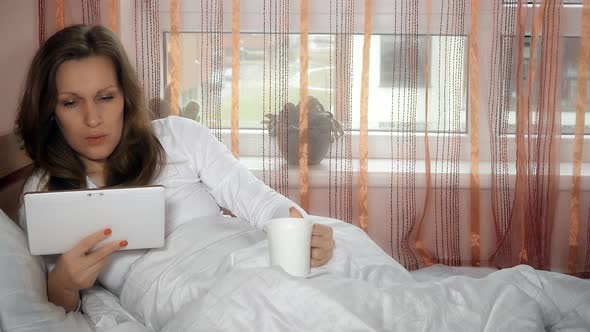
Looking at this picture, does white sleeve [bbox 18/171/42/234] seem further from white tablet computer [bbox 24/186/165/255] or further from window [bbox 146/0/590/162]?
window [bbox 146/0/590/162]

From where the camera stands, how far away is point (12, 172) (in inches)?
53.5

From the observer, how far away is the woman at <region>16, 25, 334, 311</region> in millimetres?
1327

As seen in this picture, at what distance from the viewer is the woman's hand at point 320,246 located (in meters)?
1.17

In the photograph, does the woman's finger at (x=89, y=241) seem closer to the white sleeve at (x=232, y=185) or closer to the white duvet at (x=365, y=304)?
the white duvet at (x=365, y=304)

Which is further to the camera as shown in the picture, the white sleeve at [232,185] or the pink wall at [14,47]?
the pink wall at [14,47]

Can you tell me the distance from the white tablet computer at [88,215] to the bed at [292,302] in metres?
0.05

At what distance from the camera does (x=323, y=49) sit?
2.47 metres

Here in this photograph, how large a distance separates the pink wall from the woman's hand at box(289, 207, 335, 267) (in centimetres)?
119

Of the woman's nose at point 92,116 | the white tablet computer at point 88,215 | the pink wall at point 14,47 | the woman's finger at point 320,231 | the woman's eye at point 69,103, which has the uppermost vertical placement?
the pink wall at point 14,47

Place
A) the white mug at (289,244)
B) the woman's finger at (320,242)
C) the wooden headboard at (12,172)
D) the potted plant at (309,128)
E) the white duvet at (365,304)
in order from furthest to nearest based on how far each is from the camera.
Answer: the potted plant at (309,128) → the wooden headboard at (12,172) → the woman's finger at (320,242) → the white mug at (289,244) → the white duvet at (365,304)

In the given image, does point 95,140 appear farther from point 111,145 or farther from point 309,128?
point 309,128

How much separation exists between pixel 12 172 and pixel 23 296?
463 millimetres

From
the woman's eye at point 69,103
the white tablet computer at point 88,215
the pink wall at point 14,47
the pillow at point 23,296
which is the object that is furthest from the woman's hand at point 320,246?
the pink wall at point 14,47

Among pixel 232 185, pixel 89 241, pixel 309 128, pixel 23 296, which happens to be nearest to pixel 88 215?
→ pixel 89 241
